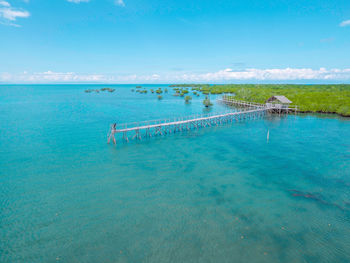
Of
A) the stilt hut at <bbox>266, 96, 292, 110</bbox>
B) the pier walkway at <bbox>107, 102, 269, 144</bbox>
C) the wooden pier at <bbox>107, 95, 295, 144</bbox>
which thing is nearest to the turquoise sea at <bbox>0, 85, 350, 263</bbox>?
the pier walkway at <bbox>107, 102, 269, 144</bbox>

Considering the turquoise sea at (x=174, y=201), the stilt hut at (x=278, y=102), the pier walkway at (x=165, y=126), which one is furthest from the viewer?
the stilt hut at (x=278, y=102)

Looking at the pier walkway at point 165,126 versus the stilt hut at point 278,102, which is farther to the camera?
the stilt hut at point 278,102

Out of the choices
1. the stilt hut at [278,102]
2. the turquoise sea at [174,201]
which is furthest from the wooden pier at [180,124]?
the turquoise sea at [174,201]

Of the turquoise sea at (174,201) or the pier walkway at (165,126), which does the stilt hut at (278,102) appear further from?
the turquoise sea at (174,201)

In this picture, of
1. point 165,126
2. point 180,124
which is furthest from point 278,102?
point 165,126

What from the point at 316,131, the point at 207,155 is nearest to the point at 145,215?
the point at 207,155
